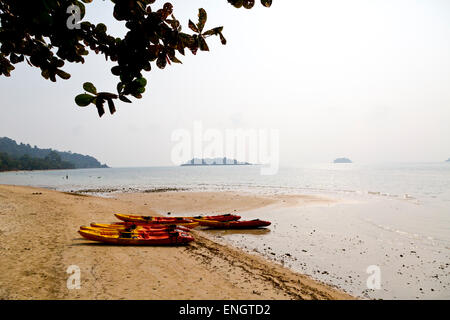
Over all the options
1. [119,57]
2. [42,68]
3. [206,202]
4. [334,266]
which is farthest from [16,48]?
[206,202]

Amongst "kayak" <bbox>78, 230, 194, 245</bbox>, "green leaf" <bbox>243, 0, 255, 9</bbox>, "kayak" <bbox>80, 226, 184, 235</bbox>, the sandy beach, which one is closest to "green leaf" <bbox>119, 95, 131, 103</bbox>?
"green leaf" <bbox>243, 0, 255, 9</bbox>

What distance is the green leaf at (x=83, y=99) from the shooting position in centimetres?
175

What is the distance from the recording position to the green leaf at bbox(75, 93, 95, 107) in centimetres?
175

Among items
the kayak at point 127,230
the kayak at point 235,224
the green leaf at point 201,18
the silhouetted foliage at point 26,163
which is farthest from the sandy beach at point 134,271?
the silhouetted foliage at point 26,163

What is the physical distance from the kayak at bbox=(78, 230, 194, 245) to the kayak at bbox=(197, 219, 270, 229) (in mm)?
5047

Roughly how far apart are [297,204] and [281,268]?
18852 mm

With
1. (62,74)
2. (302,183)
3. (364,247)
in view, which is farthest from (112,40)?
(302,183)

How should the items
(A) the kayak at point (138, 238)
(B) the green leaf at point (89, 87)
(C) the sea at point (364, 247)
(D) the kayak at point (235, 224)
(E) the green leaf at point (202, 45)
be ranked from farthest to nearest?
1. (D) the kayak at point (235, 224)
2. (A) the kayak at point (138, 238)
3. (C) the sea at point (364, 247)
4. (E) the green leaf at point (202, 45)
5. (B) the green leaf at point (89, 87)

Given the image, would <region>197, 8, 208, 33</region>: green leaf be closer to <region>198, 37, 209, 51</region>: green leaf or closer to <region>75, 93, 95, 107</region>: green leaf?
<region>198, 37, 209, 51</region>: green leaf

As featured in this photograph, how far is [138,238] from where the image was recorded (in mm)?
11531

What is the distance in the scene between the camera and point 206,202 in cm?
2992

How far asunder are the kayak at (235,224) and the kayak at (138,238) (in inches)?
199

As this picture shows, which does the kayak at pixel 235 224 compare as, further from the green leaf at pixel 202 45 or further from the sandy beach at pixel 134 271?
the green leaf at pixel 202 45
